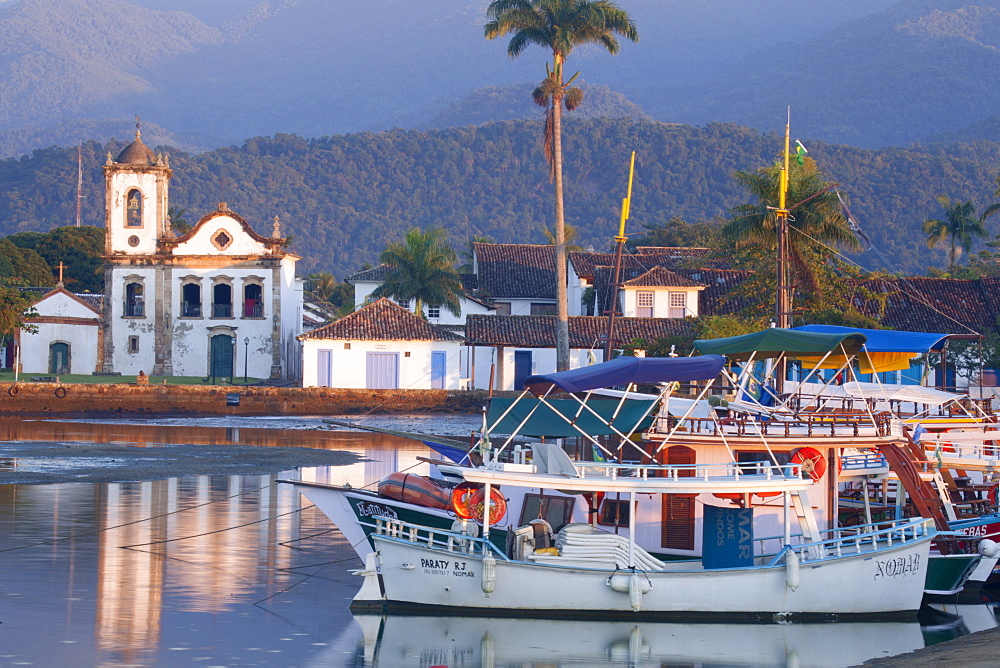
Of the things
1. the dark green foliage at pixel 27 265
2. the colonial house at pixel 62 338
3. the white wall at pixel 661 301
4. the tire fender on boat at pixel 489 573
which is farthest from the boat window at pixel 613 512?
the dark green foliage at pixel 27 265

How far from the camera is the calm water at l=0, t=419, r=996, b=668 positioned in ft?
46.5

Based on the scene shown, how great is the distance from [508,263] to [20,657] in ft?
170

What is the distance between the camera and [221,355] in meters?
58.6

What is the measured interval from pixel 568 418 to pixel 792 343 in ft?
11.1

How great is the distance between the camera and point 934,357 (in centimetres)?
4072

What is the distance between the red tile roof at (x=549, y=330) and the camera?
50406 millimetres

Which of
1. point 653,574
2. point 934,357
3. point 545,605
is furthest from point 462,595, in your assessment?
point 934,357

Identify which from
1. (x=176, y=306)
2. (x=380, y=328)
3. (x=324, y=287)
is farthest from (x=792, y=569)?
(x=324, y=287)

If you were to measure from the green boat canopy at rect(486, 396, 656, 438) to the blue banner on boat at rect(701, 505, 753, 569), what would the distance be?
165cm

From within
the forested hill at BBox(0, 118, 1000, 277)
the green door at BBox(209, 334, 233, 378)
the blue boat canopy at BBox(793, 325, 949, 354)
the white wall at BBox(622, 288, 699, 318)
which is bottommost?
the blue boat canopy at BBox(793, 325, 949, 354)

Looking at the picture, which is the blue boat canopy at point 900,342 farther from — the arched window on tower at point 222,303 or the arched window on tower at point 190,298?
the arched window on tower at point 190,298

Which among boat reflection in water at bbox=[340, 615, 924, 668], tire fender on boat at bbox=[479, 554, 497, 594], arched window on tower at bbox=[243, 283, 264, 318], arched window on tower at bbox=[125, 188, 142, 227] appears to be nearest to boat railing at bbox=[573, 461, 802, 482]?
tire fender on boat at bbox=[479, 554, 497, 594]

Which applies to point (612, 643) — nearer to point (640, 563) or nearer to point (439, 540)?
point (640, 563)

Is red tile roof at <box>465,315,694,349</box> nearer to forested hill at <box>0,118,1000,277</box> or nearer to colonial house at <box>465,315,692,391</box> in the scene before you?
colonial house at <box>465,315,692,391</box>
